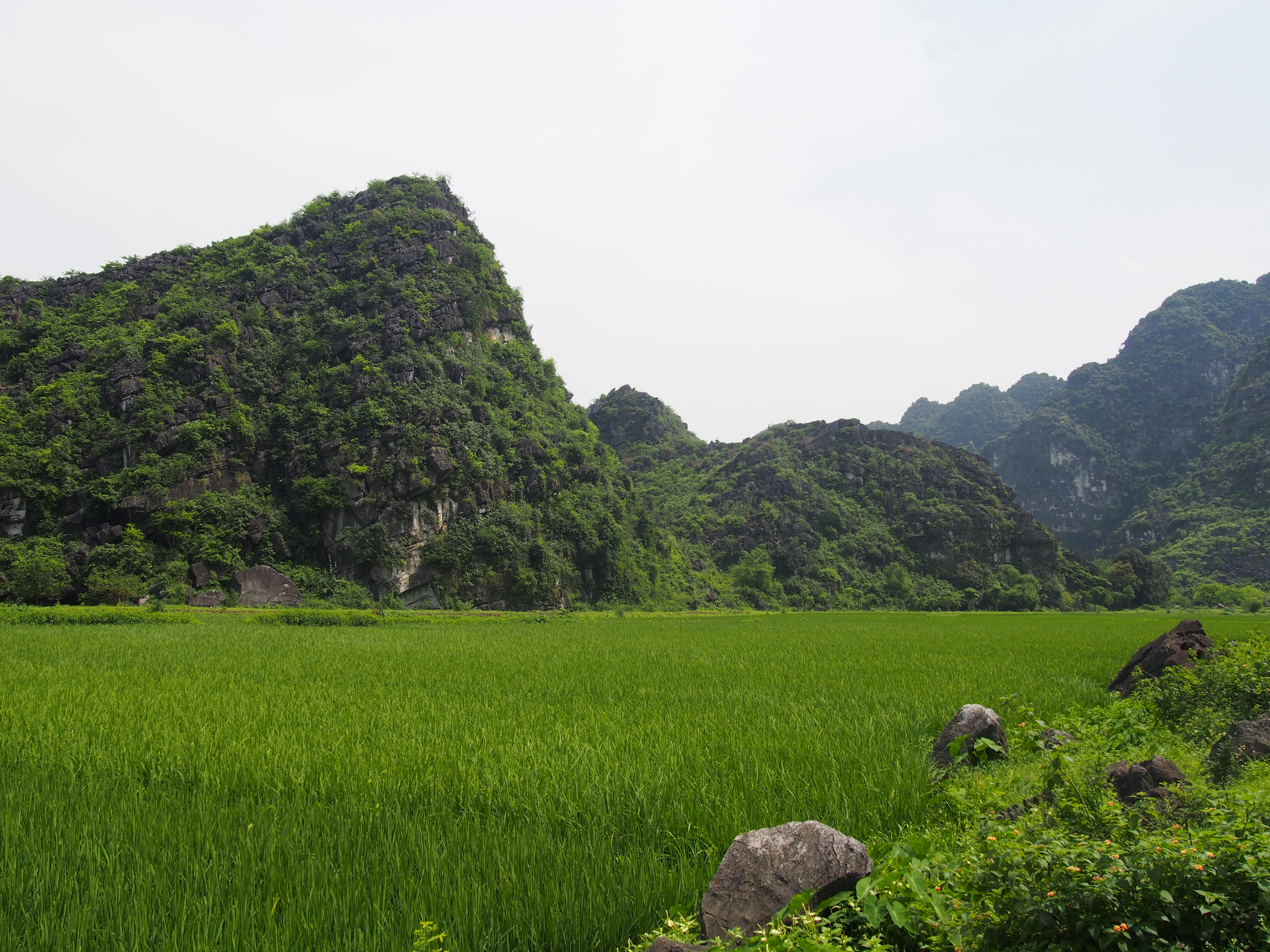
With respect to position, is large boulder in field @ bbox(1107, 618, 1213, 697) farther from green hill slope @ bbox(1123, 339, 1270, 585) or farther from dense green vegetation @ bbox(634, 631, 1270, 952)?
green hill slope @ bbox(1123, 339, 1270, 585)

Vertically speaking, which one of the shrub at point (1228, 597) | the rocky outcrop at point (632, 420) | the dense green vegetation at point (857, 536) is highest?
the rocky outcrop at point (632, 420)

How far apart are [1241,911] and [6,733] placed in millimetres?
8227

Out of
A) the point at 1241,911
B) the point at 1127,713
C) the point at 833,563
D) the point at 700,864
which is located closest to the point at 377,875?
the point at 700,864

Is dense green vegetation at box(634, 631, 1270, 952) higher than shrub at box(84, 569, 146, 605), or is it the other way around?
dense green vegetation at box(634, 631, 1270, 952)

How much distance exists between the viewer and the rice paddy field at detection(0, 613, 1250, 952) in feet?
8.52

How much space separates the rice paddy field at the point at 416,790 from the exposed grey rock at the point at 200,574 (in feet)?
72.6

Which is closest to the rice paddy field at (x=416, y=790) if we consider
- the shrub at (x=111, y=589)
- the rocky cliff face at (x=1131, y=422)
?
the shrub at (x=111, y=589)

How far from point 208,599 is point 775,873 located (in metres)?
33.1

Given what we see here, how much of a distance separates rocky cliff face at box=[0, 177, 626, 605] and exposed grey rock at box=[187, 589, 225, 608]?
1639 mm

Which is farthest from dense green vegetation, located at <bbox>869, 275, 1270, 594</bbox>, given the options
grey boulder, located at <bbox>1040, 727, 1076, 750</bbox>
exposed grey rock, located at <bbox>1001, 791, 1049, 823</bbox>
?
exposed grey rock, located at <bbox>1001, 791, 1049, 823</bbox>

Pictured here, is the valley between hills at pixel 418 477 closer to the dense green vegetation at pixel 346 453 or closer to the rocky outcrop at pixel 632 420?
the dense green vegetation at pixel 346 453

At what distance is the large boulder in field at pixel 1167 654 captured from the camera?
7262mm

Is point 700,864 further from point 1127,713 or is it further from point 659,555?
point 659,555

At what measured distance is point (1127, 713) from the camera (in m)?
6.13
